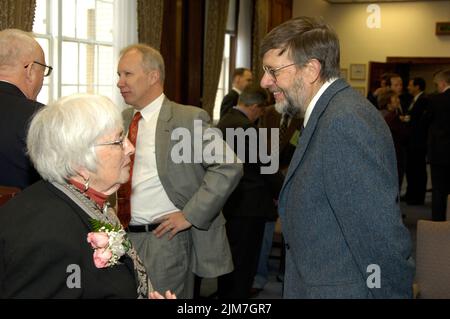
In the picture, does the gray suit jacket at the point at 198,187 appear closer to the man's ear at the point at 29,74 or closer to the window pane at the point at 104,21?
the man's ear at the point at 29,74

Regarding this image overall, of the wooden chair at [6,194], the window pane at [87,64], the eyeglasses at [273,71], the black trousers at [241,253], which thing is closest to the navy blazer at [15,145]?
the wooden chair at [6,194]

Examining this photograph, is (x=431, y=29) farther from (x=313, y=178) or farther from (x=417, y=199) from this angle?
(x=313, y=178)

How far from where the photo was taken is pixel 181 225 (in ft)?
9.60

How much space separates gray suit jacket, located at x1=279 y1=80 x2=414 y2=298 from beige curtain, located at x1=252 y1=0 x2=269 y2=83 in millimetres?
8256

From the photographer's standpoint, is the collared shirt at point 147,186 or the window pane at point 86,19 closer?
the collared shirt at point 147,186

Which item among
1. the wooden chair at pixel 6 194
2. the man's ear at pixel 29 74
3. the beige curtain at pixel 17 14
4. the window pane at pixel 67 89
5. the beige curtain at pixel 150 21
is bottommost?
the wooden chair at pixel 6 194

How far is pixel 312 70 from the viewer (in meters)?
1.99

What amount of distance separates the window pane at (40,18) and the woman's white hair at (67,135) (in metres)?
3.47

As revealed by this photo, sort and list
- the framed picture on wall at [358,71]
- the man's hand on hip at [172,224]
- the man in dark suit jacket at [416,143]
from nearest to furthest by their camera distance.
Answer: the man's hand on hip at [172,224] → the man in dark suit jacket at [416,143] → the framed picture on wall at [358,71]

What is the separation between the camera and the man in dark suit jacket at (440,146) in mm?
6865

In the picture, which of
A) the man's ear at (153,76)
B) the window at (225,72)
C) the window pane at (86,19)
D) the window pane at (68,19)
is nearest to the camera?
the man's ear at (153,76)

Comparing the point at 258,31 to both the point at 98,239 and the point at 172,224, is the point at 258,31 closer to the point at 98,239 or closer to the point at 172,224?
the point at 172,224

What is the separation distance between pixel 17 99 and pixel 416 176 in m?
7.60

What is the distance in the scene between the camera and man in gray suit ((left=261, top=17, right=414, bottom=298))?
5.82 feet
